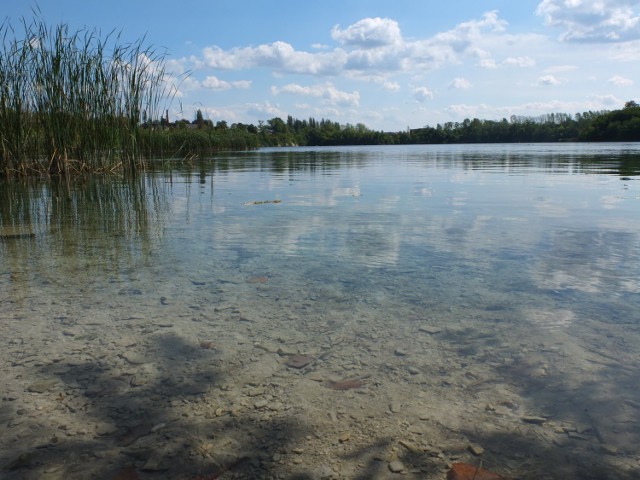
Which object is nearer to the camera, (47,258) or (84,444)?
(84,444)

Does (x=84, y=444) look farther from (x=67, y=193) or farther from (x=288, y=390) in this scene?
(x=67, y=193)

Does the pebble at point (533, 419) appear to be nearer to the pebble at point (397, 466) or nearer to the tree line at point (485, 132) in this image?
the pebble at point (397, 466)

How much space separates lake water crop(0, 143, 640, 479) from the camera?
1259mm

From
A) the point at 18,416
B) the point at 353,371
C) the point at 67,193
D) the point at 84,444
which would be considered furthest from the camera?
the point at 67,193

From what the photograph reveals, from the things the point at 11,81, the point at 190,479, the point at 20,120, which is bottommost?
the point at 190,479

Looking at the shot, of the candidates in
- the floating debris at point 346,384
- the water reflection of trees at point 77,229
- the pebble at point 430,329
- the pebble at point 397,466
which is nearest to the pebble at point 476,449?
the pebble at point 397,466

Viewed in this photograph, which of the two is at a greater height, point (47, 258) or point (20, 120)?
point (20, 120)

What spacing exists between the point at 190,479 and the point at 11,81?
9.53 metres

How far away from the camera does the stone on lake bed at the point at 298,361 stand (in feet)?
5.66

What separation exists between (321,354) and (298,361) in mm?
94

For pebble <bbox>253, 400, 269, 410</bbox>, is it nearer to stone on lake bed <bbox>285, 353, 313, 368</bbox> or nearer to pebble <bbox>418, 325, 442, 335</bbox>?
stone on lake bed <bbox>285, 353, 313, 368</bbox>

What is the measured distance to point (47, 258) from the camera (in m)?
3.27

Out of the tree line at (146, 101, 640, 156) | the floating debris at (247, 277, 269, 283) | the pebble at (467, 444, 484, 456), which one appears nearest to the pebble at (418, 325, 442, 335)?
the pebble at (467, 444, 484, 456)

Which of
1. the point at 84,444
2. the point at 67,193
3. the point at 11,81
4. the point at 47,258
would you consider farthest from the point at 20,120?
the point at 84,444
